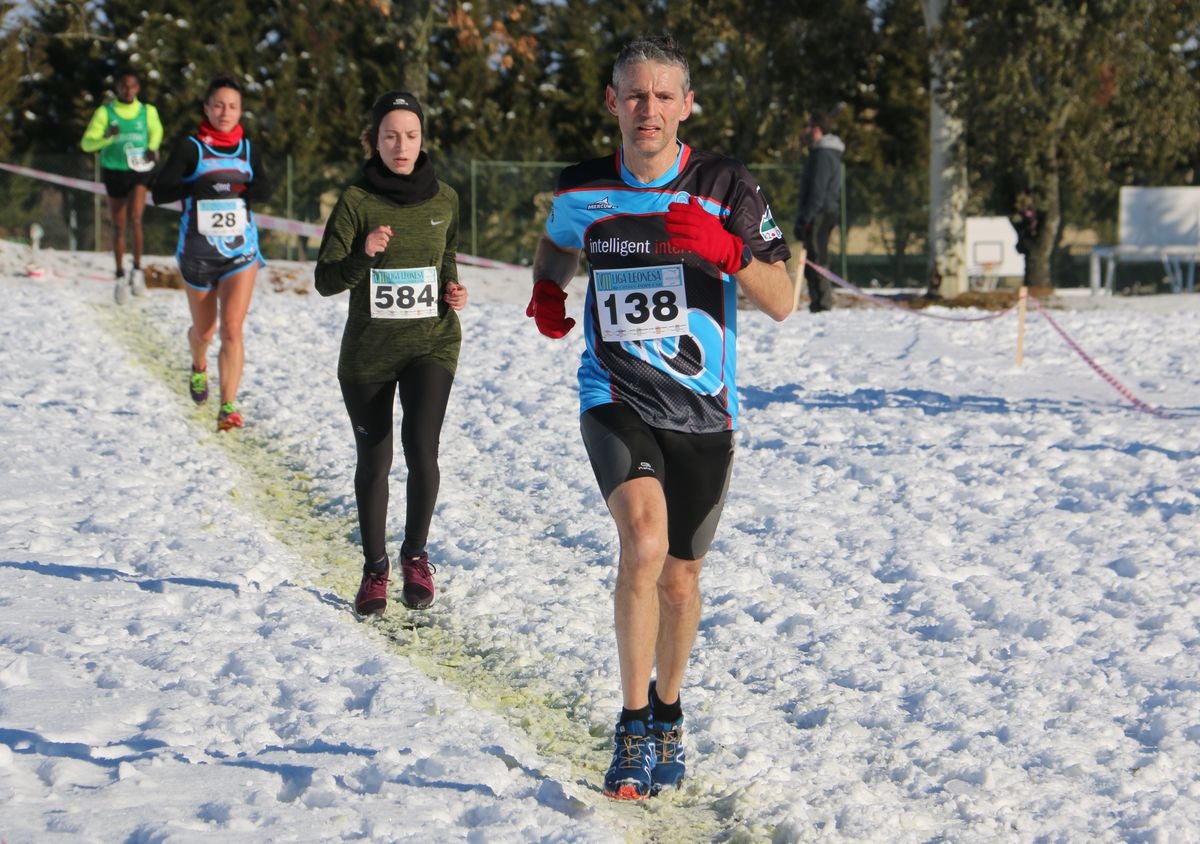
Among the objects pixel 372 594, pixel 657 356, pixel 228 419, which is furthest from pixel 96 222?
pixel 657 356

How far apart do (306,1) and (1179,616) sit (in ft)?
80.2

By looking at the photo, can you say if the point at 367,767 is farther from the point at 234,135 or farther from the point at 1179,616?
the point at 234,135

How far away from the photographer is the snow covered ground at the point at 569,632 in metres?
4.16

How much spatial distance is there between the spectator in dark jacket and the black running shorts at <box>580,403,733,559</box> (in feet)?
39.5

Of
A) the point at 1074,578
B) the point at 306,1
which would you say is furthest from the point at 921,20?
the point at 1074,578

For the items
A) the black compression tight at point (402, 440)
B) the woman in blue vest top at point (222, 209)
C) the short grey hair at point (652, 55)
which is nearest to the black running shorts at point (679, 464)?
the short grey hair at point (652, 55)

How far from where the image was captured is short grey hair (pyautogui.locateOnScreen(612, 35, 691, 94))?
4184 mm

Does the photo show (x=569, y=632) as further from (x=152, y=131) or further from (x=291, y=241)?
(x=291, y=241)

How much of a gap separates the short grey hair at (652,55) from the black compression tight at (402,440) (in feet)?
6.77

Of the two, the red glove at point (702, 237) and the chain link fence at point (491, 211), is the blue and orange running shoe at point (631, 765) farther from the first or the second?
the chain link fence at point (491, 211)

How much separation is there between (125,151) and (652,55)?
12.3 metres

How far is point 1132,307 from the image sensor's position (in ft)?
64.1

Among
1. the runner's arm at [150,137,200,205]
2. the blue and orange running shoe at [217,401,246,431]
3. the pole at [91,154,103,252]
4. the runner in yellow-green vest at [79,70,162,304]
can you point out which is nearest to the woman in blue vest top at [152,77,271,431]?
the runner's arm at [150,137,200,205]

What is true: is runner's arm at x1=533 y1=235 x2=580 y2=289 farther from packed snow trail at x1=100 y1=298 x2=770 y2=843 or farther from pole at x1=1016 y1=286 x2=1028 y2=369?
pole at x1=1016 y1=286 x2=1028 y2=369
